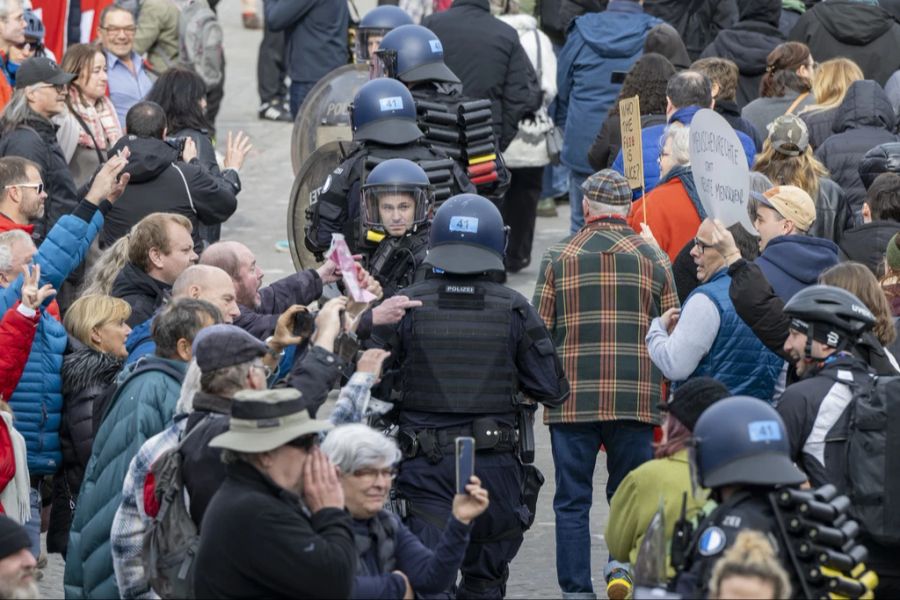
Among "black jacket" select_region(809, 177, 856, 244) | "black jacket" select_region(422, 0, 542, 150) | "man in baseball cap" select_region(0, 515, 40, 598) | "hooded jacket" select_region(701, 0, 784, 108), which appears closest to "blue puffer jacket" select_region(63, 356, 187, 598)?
"man in baseball cap" select_region(0, 515, 40, 598)

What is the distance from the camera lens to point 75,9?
48.8 feet

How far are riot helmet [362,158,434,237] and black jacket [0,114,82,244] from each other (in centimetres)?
248

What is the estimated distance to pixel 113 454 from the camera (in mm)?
Result: 6918

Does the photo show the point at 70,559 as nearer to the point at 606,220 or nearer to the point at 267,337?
the point at 267,337

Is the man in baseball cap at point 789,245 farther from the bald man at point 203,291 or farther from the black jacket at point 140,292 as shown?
the black jacket at point 140,292

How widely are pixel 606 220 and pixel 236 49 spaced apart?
46.0ft

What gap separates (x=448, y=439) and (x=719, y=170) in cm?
161

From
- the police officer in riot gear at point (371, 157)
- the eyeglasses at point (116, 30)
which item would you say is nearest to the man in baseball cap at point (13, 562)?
the police officer in riot gear at point (371, 157)

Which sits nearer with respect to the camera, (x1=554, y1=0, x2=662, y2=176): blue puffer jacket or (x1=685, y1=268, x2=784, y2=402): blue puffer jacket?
(x1=685, y1=268, x2=784, y2=402): blue puffer jacket

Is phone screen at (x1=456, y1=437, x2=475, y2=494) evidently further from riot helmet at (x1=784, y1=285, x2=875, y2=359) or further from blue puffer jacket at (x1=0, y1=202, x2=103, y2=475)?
blue puffer jacket at (x1=0, y1=202, x2=103, y2=475)

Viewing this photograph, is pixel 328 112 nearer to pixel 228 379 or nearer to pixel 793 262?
pixel 793 262

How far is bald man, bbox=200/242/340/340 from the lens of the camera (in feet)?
26.0

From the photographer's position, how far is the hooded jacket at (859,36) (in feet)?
44.2

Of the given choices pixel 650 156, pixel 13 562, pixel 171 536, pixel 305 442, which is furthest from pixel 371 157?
pixel 13 562
